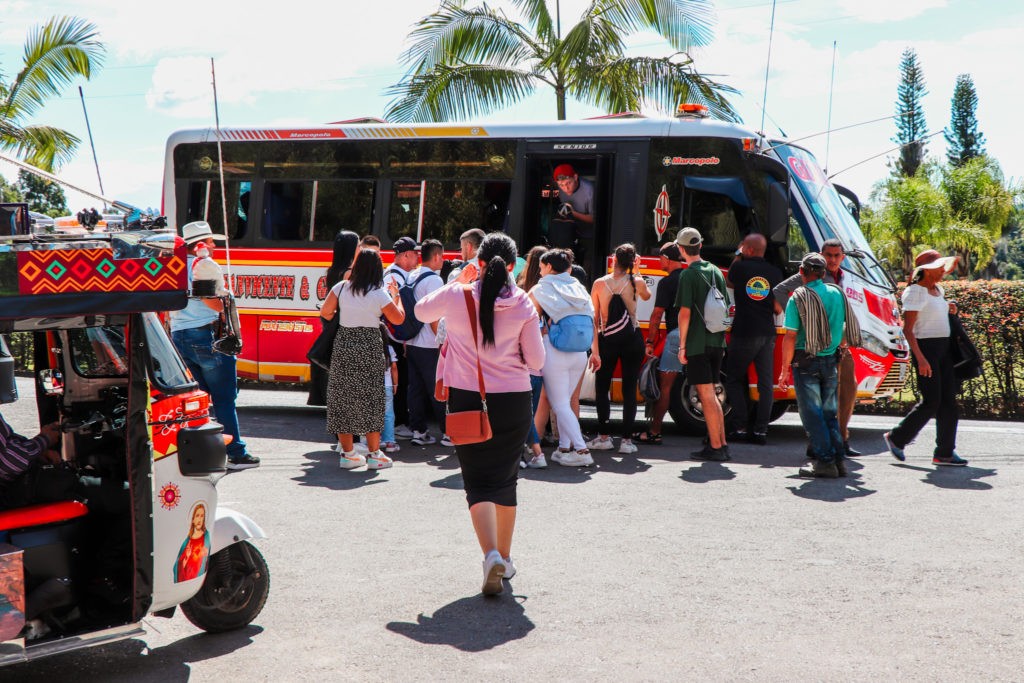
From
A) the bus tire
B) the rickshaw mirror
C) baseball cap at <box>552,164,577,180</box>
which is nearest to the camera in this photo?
the rickshaw mirror

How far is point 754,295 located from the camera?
9.35m

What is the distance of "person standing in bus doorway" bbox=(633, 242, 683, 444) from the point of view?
9.30 meters

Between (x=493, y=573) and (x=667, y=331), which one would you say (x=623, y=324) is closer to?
(x=667, y=331)

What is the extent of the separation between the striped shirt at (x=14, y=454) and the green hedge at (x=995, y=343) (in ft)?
33.6

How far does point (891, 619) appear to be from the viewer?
490 centimetres

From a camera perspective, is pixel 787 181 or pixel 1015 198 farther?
pixel 1015 198

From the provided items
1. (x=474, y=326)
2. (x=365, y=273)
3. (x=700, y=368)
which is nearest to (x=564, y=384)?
(x=700, y=368)

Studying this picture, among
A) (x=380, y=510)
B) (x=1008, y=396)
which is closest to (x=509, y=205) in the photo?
(x=380, y=510)

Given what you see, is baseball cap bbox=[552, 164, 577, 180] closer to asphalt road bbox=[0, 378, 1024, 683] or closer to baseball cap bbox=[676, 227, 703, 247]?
baseball cap bbox=[676, 227, 703, 247]

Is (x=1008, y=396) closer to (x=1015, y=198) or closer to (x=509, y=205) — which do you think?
(x=509, y=205)

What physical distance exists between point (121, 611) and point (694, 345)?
5516mm

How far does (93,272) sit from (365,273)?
4112mm

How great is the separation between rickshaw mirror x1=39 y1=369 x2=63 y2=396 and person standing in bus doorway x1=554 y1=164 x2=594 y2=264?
6449 mm

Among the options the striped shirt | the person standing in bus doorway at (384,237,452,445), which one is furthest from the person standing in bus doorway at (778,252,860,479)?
the striped shirt
